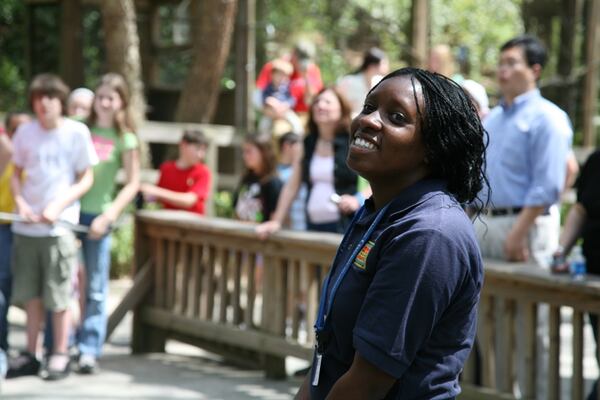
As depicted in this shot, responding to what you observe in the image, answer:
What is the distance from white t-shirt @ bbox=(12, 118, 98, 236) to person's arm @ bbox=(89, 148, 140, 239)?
258 millimetres

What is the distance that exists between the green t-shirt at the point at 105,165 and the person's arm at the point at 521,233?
2.87 m

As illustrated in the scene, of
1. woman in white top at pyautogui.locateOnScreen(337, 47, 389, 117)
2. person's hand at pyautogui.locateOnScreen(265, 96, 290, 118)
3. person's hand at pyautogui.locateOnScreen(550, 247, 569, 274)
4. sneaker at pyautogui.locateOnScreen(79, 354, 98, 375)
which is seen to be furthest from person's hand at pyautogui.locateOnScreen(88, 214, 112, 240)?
person's hand at pyautogui.locateOnScreen(265, 96, 290, 118)

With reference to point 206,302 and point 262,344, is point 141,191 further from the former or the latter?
point 262,344

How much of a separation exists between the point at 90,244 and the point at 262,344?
129cm

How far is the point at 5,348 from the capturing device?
24.0 feet

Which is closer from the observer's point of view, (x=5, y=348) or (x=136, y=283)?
(x=5, y=348)

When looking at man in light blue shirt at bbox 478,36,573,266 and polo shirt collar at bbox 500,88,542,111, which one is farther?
polo shirt collar at bbox 500,88,542,111

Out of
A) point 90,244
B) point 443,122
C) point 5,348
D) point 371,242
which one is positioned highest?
point 443,122

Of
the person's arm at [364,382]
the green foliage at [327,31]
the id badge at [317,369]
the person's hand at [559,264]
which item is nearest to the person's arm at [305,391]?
the id badge at [317,369]

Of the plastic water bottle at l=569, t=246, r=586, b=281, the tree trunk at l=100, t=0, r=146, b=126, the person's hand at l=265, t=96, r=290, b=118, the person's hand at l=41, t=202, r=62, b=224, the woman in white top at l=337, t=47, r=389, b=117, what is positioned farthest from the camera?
the tree trunk at l=100, t=0, r=146, b=126

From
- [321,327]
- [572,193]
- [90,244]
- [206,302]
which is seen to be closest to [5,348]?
[90,244]

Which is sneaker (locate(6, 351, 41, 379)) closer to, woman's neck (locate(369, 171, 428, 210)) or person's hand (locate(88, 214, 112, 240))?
person's hand (locate(88, 214, 112, 240))

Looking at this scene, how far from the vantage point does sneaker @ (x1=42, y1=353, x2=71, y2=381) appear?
7.16m

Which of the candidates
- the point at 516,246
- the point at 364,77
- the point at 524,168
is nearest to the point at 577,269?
the point at 516,246
